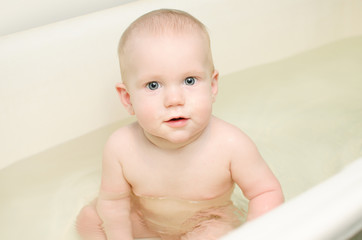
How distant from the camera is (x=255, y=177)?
0.92 meters

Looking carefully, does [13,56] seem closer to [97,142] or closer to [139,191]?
[97,142]

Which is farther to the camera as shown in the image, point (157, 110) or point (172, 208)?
point (172, 208)

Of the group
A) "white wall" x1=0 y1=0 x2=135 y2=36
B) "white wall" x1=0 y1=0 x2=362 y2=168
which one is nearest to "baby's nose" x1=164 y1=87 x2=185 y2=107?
"white wall" x1=0 y1=0 x2=362 y2=168

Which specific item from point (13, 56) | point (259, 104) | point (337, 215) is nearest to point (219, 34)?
point (259, 104)

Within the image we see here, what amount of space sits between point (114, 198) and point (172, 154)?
17 centimetres

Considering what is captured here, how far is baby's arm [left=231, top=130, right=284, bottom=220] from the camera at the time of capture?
917 millimetres

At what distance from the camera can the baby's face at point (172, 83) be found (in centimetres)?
82

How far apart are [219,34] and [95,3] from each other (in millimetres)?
376

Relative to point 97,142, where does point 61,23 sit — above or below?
above

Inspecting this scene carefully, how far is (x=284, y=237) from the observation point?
551 millimetres

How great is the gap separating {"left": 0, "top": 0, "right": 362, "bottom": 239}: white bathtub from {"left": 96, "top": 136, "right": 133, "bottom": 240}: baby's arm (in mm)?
161

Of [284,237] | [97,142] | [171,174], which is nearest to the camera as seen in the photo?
[284,237]

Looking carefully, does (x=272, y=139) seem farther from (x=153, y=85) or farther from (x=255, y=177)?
(x=153, y=85)

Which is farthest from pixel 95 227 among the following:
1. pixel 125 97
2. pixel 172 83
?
pixel 172 83
